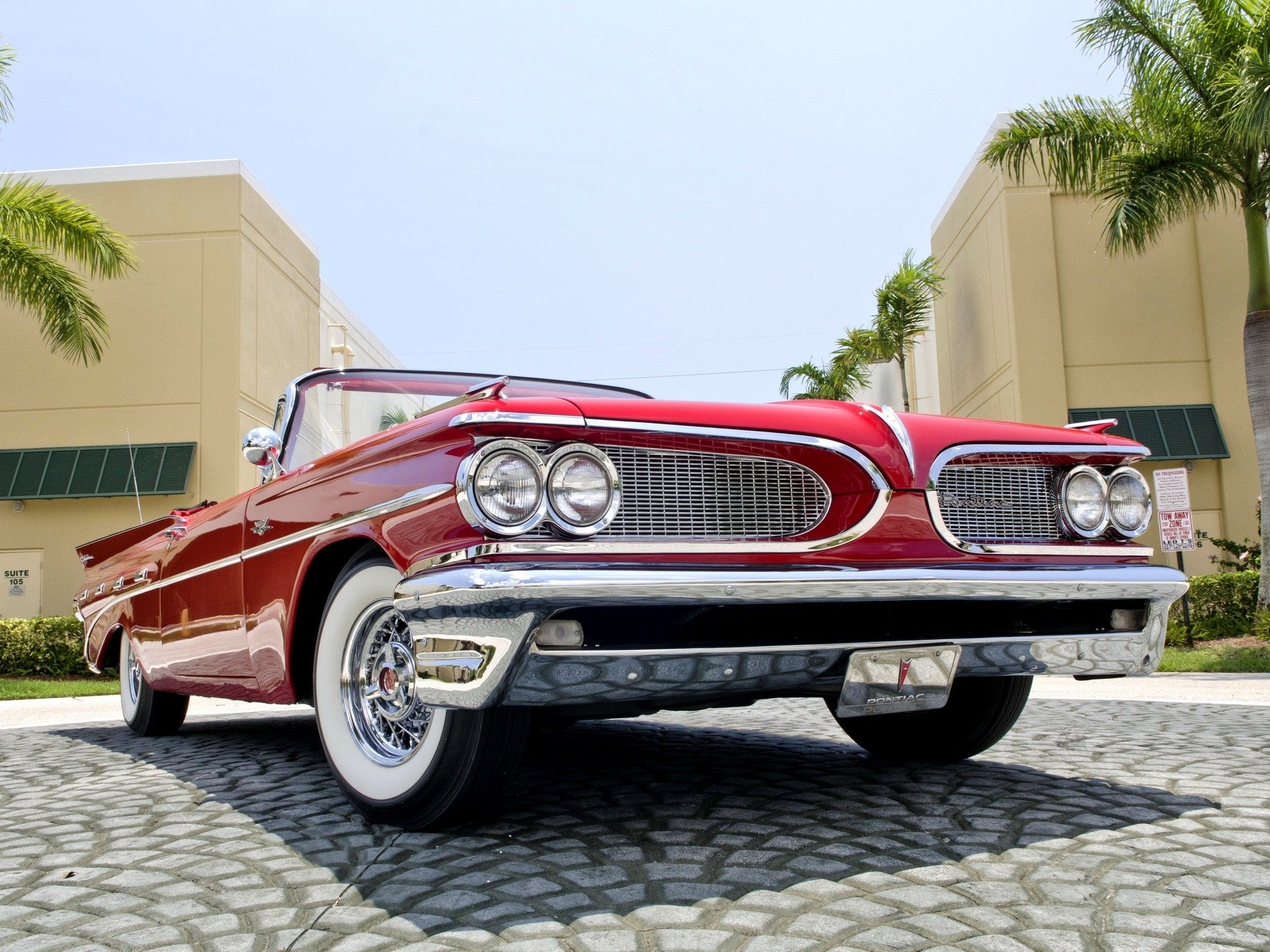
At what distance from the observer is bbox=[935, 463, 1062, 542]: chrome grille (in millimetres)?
2924

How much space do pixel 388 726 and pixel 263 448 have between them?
1397 millimetres

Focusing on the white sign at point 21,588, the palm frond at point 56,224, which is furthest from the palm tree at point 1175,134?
the white sign at point 21,588

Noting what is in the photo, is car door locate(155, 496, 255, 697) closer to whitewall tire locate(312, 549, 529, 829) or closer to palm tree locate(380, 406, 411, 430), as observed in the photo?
palm tree locate(380, 406, 411, 430)

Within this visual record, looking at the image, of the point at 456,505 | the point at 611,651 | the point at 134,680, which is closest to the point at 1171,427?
the point at 134,680

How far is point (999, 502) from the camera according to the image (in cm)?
302

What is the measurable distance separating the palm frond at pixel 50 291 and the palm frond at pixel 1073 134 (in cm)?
1193

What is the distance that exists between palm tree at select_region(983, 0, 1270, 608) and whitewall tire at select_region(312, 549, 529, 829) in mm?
10773

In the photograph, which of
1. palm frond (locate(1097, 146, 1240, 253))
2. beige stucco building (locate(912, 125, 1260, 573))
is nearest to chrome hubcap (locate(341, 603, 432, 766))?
palm frond (locate(1097, 146, 1240, 253))

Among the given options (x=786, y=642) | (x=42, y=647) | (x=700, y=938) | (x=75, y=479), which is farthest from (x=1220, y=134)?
(x=75, y=479)

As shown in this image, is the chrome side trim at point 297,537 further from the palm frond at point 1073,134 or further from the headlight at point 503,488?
the palm frond at point 1073,134

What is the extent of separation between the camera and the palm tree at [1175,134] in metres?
11.2

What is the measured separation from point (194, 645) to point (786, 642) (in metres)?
2.64

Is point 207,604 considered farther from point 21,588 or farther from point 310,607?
point 21,588

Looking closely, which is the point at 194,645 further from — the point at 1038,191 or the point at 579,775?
the point at 1038,191
